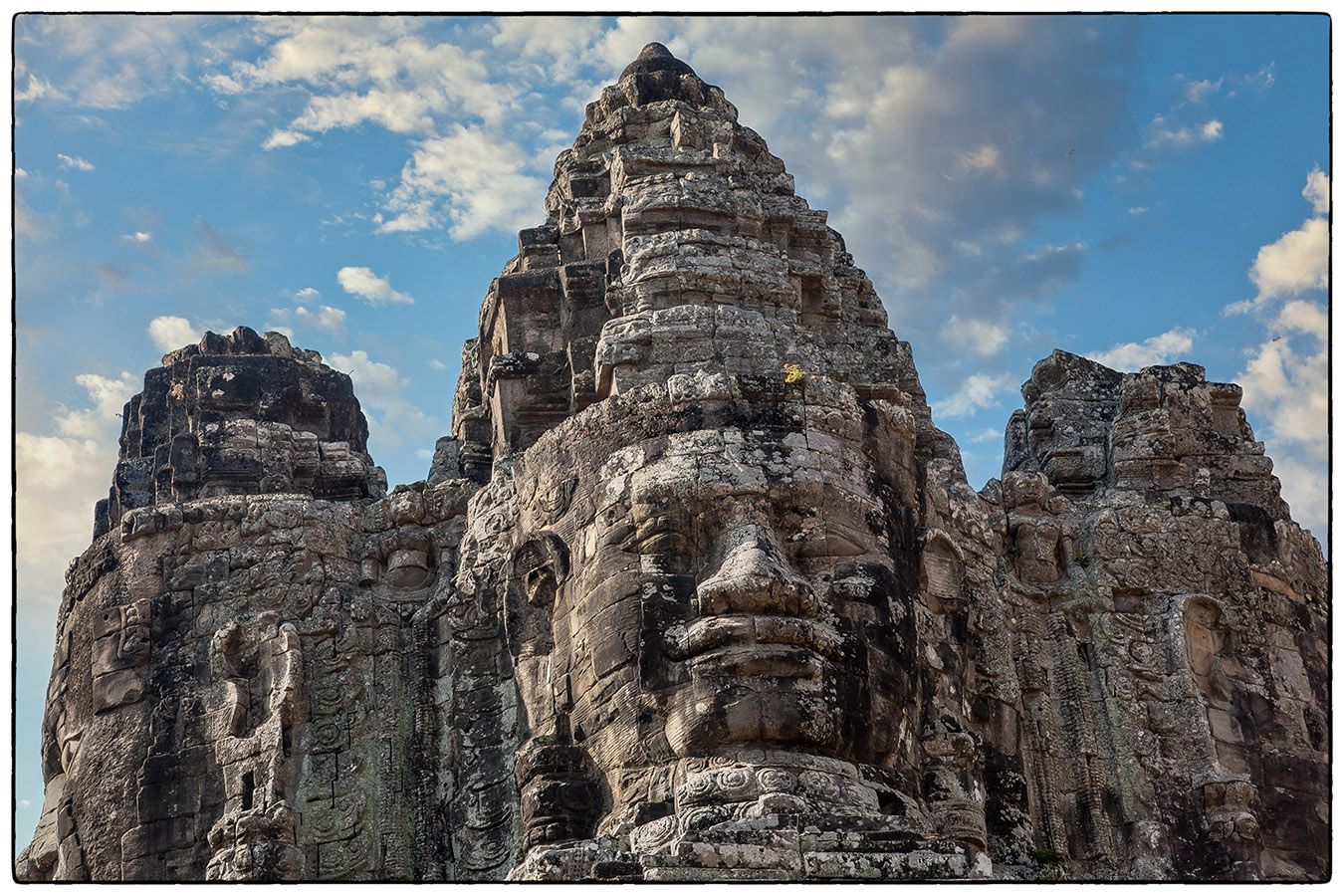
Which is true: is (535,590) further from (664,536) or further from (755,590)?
(755,590)

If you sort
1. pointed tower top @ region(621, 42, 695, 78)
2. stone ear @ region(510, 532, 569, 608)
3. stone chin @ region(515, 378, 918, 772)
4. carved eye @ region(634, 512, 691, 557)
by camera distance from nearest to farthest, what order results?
stone chin @ region(515, 378, 918, 772) < carved eye @ region(634, 512, 691, 557) < stone ear @ region(510, 532, 569, 608) < pointed tower top @ region(621, 42, 695, 78)

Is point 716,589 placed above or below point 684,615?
above

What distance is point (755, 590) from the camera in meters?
21.8

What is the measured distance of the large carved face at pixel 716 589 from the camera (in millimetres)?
21453

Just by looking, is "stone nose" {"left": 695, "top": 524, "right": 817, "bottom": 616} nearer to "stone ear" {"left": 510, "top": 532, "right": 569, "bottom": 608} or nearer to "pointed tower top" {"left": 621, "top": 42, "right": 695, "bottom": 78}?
"stone ear" {"left": 510, "top": 532, "right": 569, "bottom": 608}

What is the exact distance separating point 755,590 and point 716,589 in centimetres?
38

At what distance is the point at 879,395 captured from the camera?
26.5m

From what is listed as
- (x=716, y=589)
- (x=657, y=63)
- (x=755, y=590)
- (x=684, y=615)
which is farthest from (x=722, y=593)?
(x=657, y=63)

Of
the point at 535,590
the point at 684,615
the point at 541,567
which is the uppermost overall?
the point at 541,567

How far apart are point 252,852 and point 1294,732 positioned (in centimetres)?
1126

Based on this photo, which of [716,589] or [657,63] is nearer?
[716,589]

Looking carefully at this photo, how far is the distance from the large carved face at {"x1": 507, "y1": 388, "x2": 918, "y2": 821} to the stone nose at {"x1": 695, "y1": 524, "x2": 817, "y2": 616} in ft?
0.06

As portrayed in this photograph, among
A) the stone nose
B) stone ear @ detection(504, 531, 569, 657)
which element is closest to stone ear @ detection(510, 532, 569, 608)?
stone ear @ detection(504, 531, 569, 657)

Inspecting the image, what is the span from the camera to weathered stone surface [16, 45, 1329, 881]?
2173 cm
